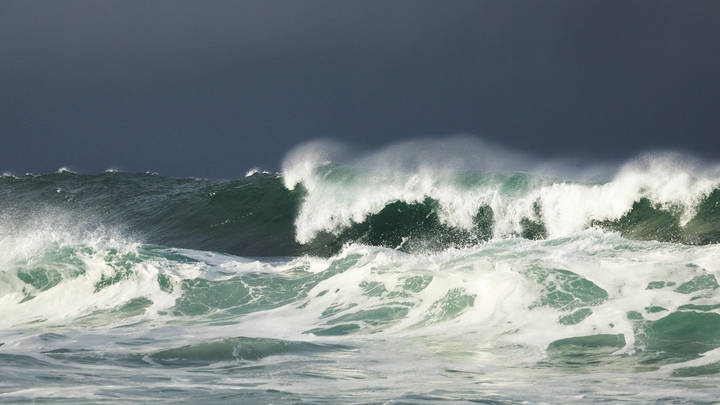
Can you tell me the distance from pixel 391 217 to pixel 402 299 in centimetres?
859

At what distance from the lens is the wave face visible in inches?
196

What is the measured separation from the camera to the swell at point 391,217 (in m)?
16.0

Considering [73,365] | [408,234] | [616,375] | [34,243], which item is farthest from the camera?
[408,234]

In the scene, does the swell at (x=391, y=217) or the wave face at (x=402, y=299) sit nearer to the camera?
the wave face at (x=402, y=299)

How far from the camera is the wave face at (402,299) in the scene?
16.3ft

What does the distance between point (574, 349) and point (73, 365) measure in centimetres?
439

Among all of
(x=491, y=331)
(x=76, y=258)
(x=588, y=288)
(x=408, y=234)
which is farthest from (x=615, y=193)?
(x=76, y=258)

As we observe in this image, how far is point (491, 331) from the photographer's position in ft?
23.5

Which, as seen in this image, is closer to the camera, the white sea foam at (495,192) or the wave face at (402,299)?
the wave face at (402,299)

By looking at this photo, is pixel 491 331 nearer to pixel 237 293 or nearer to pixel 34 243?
pixel 237 293

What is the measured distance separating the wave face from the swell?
65 millimetres

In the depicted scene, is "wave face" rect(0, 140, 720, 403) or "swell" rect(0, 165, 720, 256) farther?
"swell" rect(0, 165, 720, 256)

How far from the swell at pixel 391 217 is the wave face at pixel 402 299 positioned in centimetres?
7

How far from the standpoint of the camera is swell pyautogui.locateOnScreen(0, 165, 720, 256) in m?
16.0
